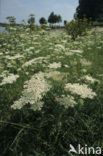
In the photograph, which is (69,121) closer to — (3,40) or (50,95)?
(50,95)

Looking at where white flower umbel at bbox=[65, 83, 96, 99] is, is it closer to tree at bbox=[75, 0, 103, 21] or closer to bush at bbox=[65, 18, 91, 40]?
bush at bbox=[65, 18, 91, 40]

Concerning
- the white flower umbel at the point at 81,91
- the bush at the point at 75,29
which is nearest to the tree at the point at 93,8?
the bush at the point at 75,29

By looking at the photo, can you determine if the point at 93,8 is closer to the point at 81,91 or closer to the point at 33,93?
the point at 81,91

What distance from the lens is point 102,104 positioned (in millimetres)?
1937

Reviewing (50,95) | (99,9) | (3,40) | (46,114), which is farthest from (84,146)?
(99,9)

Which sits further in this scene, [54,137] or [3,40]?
[3,40]

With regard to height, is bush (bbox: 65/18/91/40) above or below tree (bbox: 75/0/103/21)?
below

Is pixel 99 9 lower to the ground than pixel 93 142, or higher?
higher

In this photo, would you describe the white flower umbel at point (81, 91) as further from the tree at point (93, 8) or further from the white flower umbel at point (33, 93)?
the tree at point (93, 8)

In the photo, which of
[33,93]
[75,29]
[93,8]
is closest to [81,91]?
[33,93]

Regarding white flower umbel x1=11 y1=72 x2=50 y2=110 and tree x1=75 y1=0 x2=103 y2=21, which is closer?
white flower umbel x1=11 y1=72 x2=50 y2=110

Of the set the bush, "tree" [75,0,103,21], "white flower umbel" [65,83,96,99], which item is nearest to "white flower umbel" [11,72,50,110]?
"white flower umbel" [65,83,96,99]

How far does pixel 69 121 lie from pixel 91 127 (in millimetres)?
233

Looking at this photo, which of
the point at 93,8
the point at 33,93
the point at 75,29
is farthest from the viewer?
the point at 93,8
